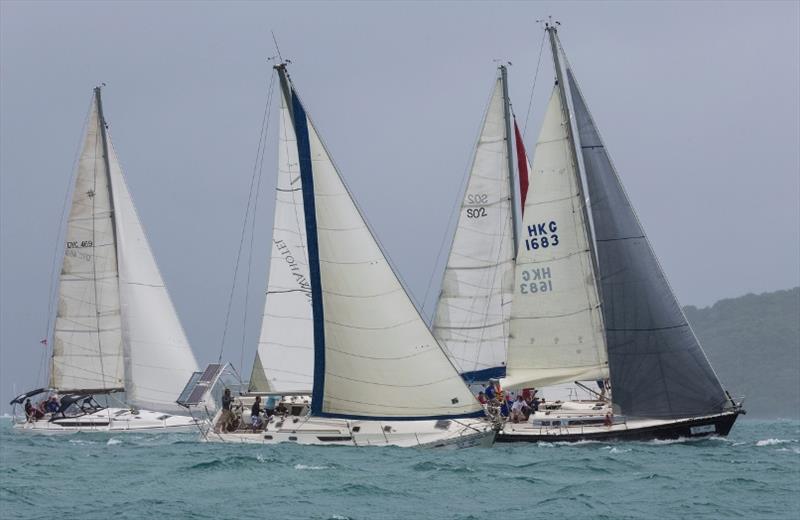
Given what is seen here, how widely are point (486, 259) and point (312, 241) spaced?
49.8ft

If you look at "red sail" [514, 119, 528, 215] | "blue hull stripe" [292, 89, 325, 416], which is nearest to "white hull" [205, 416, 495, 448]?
"blue hull stripe" [292, 89, 325, 416]

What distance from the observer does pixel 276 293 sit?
41.3 m

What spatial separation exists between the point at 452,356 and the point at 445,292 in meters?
2.36

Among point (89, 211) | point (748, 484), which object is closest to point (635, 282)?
point (748, 484)

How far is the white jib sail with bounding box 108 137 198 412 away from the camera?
57031 millimetres

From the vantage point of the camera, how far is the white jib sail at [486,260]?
4909cm

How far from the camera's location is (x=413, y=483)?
29297mm

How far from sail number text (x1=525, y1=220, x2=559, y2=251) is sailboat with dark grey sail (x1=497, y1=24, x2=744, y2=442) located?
0.03m

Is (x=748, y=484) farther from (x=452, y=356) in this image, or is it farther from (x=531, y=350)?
(x=452, y=356)

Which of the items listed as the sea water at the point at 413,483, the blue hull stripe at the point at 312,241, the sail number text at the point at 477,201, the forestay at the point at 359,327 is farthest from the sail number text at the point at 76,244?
the forestay at the point at 359,327

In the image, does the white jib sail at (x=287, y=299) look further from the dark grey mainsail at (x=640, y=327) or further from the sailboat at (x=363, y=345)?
the dark grey mainsail at (x=640, y=327)

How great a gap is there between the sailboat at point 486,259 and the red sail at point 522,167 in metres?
0.86

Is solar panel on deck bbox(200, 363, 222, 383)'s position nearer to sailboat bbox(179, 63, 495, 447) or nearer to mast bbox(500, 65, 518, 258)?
sailboat bbox(179, 63, 495, 447)

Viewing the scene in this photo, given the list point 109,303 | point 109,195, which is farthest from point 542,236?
point 109,303
